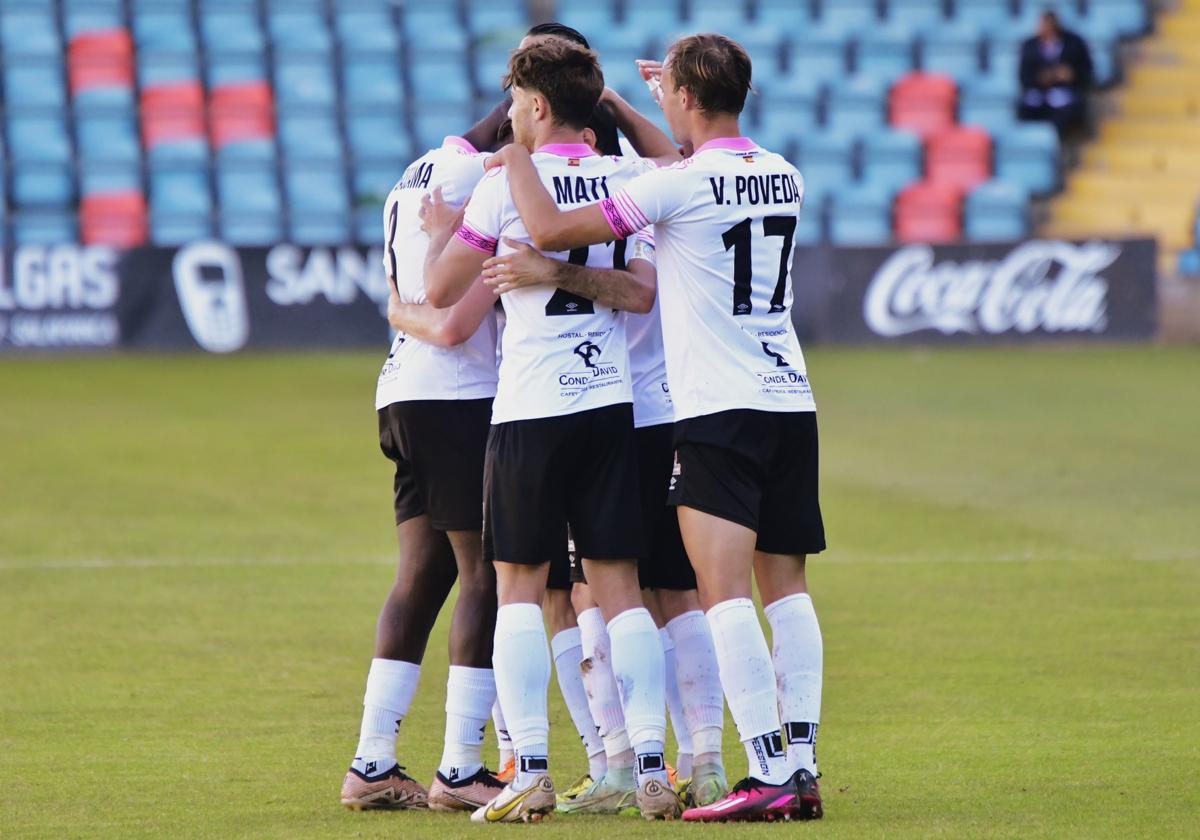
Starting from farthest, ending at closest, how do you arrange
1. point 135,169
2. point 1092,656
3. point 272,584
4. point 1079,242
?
1. point 135,169
2. point 1079,242
3. point 272,584
4. point 1092,656

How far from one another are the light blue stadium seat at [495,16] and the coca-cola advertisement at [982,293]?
6330 millimetres

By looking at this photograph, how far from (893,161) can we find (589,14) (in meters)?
4.54

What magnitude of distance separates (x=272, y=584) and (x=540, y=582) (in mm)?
4104

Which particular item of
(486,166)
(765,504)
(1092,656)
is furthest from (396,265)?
(1092,656)

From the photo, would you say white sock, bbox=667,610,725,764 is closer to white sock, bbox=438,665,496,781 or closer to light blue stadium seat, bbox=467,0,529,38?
white sock, bbox=438,665,496,781

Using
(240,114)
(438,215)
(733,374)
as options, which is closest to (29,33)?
(240,114)

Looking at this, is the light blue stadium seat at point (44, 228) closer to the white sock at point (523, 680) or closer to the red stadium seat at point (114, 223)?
the red stadium seat at point (114, 223)

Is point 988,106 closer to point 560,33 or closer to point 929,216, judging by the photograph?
point 929,216

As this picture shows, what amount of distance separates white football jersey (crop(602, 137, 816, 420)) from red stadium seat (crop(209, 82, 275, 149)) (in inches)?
758

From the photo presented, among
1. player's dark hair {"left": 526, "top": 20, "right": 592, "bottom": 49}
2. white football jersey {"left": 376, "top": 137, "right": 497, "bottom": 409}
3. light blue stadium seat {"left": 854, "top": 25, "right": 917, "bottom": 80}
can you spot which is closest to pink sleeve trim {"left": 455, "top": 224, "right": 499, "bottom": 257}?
white football jersey {"left": 376, "top": 137, "right": 497, "bottom": 409}

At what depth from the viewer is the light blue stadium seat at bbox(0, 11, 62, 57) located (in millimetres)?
23578

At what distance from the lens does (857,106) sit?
24500 millimetres

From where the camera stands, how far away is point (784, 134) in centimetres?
2409

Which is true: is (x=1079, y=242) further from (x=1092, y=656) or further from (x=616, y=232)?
(x=616, y=232)
